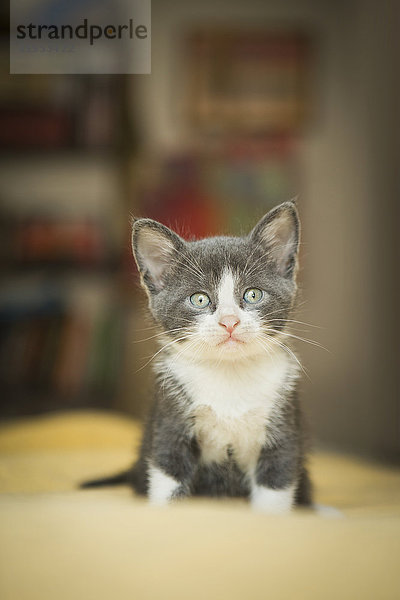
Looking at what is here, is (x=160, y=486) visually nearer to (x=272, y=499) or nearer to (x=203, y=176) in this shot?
(x=272, y=499)

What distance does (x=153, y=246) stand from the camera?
69 centimetres

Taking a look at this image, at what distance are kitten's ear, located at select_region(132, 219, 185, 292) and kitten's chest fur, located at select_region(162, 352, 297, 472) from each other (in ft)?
0.37

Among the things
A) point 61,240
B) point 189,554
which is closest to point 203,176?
point 61,240

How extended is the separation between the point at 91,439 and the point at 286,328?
1.87ft

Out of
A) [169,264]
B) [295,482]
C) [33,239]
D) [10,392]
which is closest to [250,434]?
[295,482]

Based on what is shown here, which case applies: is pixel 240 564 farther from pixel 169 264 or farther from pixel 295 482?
pixel 169 264

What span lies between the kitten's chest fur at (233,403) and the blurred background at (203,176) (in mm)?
393

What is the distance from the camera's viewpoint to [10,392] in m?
1.51

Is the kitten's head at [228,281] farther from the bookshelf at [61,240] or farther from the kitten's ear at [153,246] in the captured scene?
the bookshelf at [61,240]

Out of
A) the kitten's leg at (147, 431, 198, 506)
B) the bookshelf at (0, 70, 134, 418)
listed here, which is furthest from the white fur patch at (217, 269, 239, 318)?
the bookshelf at (0, 70, 134, 418)

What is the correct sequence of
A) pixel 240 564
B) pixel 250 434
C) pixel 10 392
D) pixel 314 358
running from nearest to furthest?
1. pixel 240 564
2. pixel 250 434
3. pixel 314 358
4. pixel 10 392

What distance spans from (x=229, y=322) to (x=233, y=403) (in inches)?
3.4

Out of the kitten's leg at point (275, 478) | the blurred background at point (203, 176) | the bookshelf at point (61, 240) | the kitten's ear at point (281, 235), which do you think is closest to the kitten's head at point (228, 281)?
the kitten's ear at point (281, 235)

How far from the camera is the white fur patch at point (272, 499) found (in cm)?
66
